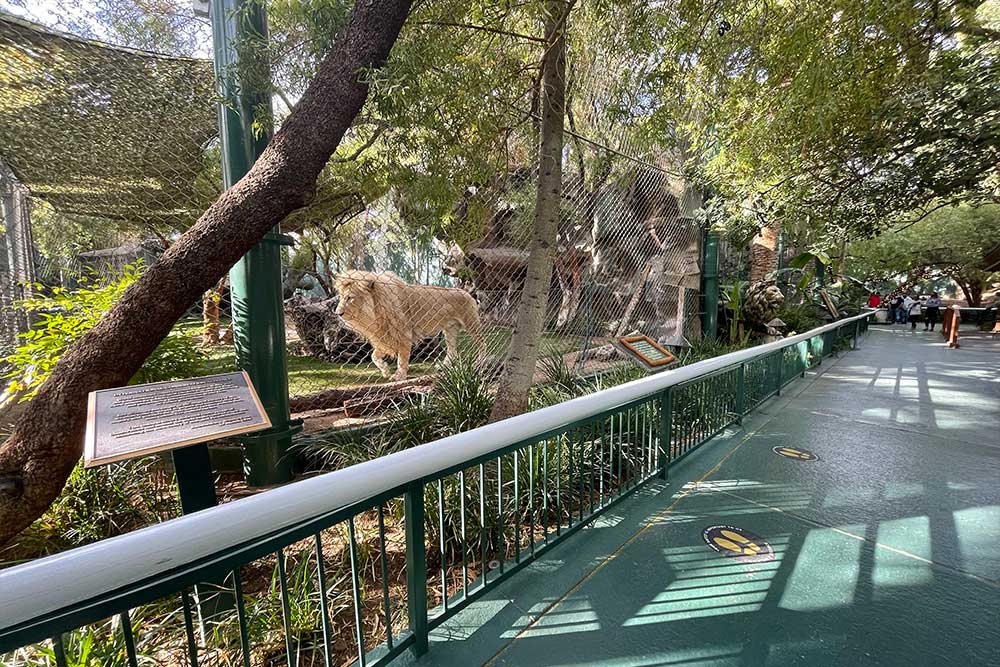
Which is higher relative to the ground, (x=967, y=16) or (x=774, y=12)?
Result: (x=967, y=16)

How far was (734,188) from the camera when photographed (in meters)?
6.57

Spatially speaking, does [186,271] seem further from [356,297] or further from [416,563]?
[356,297]

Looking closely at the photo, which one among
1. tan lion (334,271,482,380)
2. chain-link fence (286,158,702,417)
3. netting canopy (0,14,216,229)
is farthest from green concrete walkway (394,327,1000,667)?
netting canopy (0,14,216,229)

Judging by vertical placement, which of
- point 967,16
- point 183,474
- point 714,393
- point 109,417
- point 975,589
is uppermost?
point 967,16

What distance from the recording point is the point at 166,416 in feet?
4.80

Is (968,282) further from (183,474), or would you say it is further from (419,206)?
(183,474)

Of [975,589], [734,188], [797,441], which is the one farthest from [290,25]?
[734,188]

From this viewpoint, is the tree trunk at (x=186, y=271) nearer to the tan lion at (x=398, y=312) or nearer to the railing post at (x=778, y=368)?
the tan lion at (x=398, y=312)

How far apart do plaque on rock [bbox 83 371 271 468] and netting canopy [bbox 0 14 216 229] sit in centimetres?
308

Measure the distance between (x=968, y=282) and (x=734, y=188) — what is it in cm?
3269

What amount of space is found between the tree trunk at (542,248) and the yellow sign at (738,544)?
5.01 ft

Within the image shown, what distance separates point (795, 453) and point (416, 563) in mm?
3483

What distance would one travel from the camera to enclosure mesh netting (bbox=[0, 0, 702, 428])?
353 cm

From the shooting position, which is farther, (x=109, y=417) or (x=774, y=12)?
(x=774, y=12)
